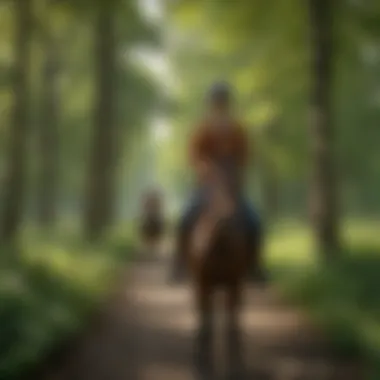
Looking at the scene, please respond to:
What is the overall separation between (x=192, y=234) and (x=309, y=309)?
0.58m

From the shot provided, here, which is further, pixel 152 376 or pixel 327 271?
pixel 327 271

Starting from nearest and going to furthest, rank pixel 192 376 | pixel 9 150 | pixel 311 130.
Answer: pixel 192 376, pixel 311 130, pixel 9 150

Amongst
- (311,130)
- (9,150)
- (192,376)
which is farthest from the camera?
(9,150)

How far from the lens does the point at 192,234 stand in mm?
2877

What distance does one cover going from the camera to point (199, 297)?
291 centimetres

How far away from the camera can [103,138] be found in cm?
345

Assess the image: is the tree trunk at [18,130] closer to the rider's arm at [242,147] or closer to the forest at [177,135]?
the forest at [177,135]

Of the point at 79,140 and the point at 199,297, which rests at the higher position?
the point at 79,140

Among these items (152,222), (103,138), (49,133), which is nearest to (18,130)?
(49,133)

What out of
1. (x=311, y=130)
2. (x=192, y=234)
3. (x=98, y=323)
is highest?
(x=311, y=130)

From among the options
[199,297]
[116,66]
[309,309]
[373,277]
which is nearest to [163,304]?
[199,297]

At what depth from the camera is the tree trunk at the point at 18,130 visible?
317cm

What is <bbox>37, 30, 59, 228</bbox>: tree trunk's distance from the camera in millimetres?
3342

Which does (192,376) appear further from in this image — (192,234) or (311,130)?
(311,130)
